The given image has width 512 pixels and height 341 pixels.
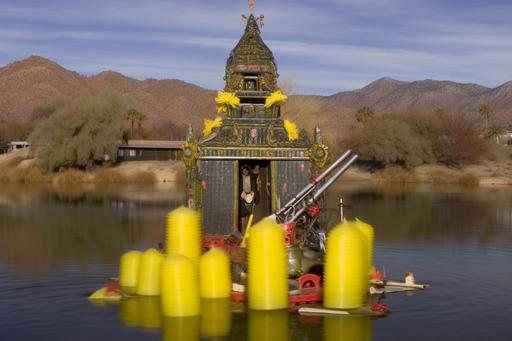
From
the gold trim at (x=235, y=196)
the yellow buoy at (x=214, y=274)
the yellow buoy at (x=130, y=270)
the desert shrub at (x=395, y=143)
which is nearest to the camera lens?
the yellow buoy at (x=214, y=274)

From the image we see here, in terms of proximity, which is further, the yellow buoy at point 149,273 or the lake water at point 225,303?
the yellow buoy at point 149,273

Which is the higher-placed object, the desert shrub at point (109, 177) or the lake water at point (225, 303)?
the desert shrub at point (109, 177)

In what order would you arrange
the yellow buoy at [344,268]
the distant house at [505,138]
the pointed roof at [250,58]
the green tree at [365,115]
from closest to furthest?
the yellow buoy at [344,268]
the pointed roof at [250,58]
the green tree at [365,115]
the distant house at [505,138]

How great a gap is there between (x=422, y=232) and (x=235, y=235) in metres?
12.6

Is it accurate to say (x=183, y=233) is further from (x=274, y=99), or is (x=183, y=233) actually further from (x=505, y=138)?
(x=505, y=138)

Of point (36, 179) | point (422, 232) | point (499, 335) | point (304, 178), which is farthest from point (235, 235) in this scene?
point (36, 179)

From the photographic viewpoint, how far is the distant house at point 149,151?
81606 millimetres

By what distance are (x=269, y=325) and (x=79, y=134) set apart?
60.8 m

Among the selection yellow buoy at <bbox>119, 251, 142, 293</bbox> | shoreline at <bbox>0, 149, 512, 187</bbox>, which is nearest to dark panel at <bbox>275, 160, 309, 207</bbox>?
yellow buoy at <bbox>119, 251, 142, 293</bbox>

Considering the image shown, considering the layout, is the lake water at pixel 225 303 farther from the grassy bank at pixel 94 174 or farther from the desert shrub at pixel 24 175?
the desert shrub at pixel 24 175

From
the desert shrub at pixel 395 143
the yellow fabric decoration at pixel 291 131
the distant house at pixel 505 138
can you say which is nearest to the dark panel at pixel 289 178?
the yellow fabric decoration at pixel 291 131

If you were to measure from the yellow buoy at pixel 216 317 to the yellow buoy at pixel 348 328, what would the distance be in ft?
6.24

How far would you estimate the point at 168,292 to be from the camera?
49.8 ft

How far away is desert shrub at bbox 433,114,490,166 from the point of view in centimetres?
7900
